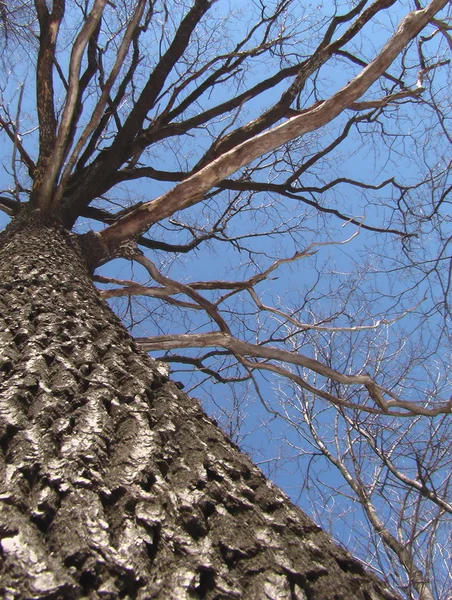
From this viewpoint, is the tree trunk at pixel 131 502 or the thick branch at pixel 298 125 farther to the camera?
the thick branch at pixel 298 125

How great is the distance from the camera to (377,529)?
3973 millimetres

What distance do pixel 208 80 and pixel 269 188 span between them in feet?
4.55

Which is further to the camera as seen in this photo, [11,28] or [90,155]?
[90,155]

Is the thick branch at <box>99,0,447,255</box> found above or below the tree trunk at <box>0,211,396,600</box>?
above

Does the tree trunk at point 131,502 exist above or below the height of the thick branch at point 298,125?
below

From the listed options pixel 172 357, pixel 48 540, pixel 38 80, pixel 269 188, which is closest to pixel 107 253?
pixel 38 80

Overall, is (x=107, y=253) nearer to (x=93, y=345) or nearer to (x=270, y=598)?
(x=93, y=345)

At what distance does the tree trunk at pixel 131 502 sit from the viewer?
729 millimetres

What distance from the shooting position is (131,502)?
35.1 inches

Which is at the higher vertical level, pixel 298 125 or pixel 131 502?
pixel 298 125

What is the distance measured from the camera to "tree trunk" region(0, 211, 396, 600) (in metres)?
0.73

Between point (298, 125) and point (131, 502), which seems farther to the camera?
point (298, 125)

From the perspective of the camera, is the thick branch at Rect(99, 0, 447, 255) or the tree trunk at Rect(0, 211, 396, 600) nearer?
the tree trunk at Rect(0, 211, 396, 600)

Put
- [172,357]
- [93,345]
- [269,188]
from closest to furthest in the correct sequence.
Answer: [93,345]
[172,357]
[269,188]
